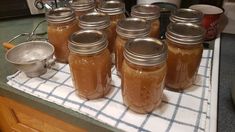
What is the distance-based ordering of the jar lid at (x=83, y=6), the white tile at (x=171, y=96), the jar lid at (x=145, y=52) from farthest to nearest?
1. the jar lid at (x=83, y=6)
2. the white tile at (x=171, y=96)
3. the jar lid at (x=145, y=52)

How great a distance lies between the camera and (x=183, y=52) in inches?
20.3

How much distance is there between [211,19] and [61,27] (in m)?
0.47

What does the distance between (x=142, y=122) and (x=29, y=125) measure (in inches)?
15.1

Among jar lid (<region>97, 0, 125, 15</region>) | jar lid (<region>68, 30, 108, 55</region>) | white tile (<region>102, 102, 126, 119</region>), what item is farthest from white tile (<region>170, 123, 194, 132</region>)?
jar lid (<region>97, 0, 125, 15</region>)

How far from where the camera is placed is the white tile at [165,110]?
19.7 inches

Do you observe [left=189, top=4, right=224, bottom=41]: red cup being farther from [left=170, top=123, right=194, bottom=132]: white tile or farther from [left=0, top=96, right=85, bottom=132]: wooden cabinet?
[left=0, top=96, right=85, bottom=132]: wooden cabinet

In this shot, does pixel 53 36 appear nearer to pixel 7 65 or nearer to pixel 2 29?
pixel 7 65

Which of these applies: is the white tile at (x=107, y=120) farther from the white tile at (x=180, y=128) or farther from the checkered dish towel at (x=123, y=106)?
the white tile at (x=180, y=128)

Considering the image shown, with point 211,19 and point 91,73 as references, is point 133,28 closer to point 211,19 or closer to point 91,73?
point 91,73

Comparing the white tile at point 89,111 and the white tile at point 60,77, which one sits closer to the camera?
the white tile at point 89,111

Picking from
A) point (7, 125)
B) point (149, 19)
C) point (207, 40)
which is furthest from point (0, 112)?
point (207, 40)

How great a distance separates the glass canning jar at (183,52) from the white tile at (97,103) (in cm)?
17

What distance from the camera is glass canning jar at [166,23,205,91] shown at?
50 centimetres

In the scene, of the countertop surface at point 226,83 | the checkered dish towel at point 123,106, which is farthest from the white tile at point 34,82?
the countertop surface at point 226,83
